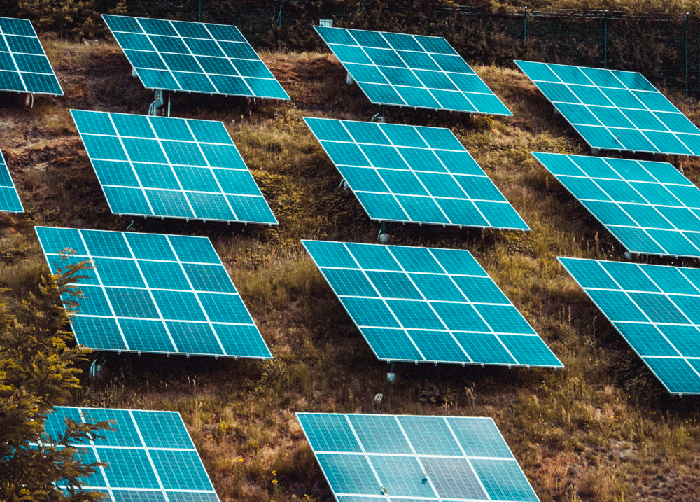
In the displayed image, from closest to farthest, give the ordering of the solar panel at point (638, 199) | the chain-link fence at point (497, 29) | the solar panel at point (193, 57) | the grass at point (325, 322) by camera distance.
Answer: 1. the grass at point (325, 322)
2. the solar panel at point (638, 199)
3. the solar panel at point (193, 57)
4. the chain-link fence at point (497, 29)

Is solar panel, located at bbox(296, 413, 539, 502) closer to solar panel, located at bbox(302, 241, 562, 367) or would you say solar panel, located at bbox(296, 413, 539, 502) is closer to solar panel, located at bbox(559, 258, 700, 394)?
solar panel, located at bbox(302, 241, 562, 367)

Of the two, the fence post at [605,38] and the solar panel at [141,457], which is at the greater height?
the fence post at [605,38]

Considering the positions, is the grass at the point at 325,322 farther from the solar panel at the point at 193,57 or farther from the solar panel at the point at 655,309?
the solar panel at the point at 193,57

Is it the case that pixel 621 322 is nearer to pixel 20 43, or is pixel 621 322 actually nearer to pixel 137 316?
pixel 137 316

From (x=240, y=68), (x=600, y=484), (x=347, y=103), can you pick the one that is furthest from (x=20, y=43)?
(x=600, y=484)

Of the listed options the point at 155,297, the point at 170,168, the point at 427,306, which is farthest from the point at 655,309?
the point at 170,168

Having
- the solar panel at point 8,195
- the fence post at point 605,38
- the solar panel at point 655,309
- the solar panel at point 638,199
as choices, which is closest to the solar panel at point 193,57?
the solar panel at point 8,195
